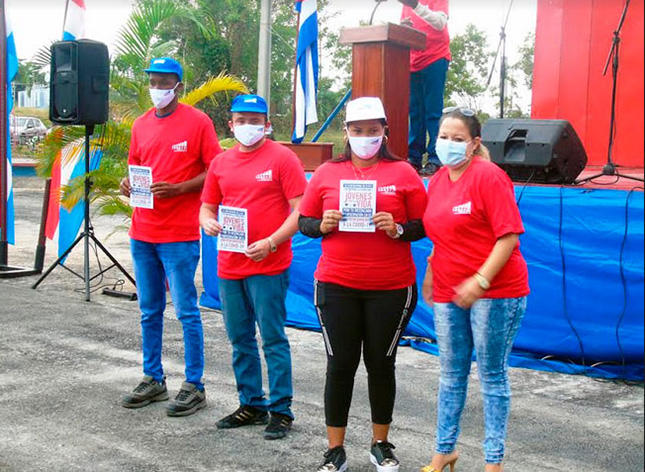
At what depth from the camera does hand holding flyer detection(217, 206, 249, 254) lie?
4.48 m

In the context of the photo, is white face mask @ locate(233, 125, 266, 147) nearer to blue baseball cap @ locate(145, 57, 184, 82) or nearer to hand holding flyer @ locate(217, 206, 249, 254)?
hand holding flyer @ locate(217, 206, 249, 254)

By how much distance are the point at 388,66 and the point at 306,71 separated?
242 cm

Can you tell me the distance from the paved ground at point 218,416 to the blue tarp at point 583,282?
0.68ft

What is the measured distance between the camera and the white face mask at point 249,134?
4508 millimetres

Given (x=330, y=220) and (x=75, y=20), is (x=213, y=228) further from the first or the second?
(x=75, y=20)

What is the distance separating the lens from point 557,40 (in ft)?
29.6

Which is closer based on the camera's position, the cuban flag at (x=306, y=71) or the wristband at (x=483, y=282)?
the wristband at (x=483, y=282)

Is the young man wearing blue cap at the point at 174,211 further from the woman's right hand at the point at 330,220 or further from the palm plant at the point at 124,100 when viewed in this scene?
the palm plant at the point at 124,100

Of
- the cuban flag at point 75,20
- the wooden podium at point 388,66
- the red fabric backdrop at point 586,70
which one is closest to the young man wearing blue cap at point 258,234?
the wooden podium at point 388,66

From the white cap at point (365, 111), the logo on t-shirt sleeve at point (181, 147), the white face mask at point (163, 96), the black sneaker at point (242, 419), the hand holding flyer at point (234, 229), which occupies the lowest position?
the black sneaker at point (242, 419)

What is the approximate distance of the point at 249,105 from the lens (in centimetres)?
456

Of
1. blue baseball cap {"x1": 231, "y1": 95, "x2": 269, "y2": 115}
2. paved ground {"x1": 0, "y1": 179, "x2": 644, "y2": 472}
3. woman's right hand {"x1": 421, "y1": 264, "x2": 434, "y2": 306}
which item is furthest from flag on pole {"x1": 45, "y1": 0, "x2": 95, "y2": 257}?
woman's right hand {"x1": 421, "y1": 264, "x2": 434, "y2": 306}

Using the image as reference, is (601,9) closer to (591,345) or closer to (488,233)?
(591,345)

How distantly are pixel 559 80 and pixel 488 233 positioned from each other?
5921mm
